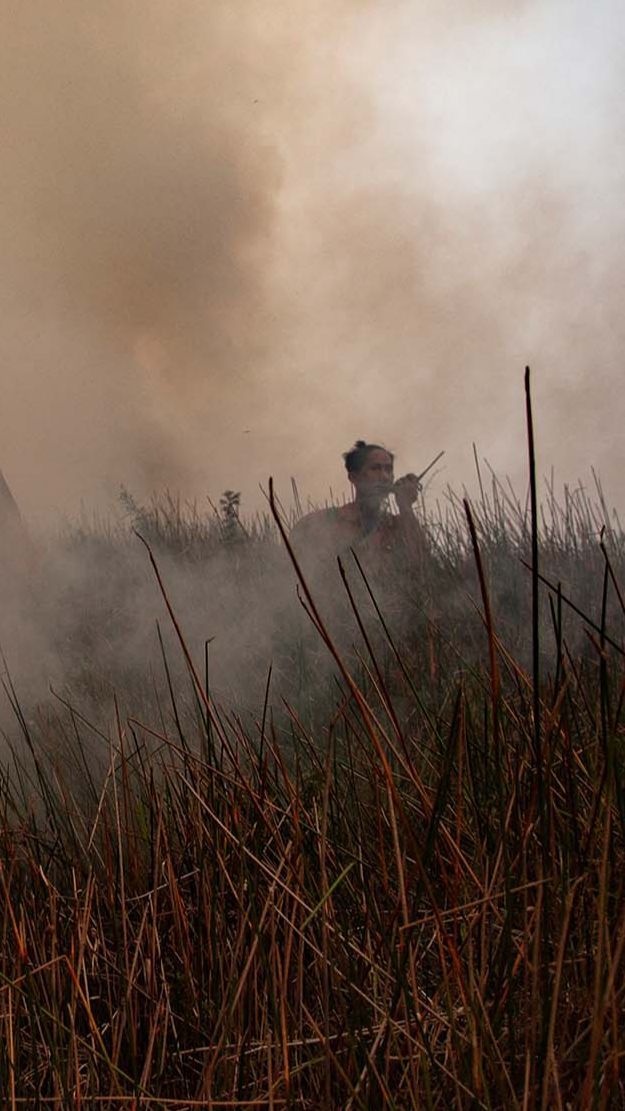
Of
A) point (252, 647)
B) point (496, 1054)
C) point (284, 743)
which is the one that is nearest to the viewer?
point (496, 1054)

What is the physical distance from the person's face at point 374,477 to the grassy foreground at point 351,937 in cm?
489

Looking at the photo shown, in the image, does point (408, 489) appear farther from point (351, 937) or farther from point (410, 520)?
point (351, 937)

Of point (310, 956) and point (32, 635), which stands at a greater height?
point (32, 635)

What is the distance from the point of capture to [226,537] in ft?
23.7

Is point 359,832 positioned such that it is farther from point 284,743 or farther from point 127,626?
point 127,626

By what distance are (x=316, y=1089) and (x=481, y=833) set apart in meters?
0.39

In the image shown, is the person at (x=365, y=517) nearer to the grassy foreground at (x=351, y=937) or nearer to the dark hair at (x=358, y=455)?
the dark hair at (x=358, y=455)

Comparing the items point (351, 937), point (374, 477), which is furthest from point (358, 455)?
point (351, 937)

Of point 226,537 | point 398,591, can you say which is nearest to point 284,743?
point 398,591

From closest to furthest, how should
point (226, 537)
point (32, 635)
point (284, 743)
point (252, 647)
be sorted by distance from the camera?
point (284, 743)
point (252, 647)
point (32, 635)
point (226, 537)

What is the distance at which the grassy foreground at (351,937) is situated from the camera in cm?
93

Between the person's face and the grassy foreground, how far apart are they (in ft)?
16.0

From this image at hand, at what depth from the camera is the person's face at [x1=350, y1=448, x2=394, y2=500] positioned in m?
6.73

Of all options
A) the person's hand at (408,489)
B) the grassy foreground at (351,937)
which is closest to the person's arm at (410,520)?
the person's hand at (408,489)
